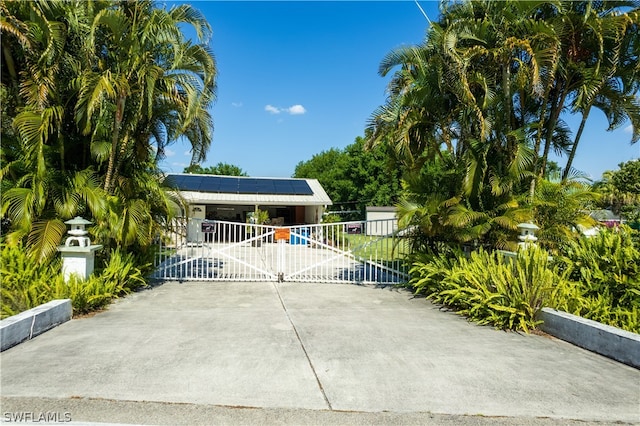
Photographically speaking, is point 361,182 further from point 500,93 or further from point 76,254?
point 76,254

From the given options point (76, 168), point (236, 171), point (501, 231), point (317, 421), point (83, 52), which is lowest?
point (317, 421)

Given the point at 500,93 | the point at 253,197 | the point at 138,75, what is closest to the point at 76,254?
the point at 138,75

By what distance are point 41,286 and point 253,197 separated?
1544 cm

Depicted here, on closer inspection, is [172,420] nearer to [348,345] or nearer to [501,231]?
[348,345]

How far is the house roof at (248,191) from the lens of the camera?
830 inches

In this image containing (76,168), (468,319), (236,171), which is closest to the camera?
(468,319)

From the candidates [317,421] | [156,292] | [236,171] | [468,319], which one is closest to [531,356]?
[468,319]

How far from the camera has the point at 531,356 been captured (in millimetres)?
4676

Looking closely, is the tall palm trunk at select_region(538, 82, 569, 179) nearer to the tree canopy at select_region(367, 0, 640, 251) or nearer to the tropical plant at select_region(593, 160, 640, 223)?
the tree canopy at select_region(367, 0, 640, 251)

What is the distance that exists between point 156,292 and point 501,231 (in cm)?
719

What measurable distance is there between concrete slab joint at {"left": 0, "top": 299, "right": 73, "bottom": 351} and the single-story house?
14.4m

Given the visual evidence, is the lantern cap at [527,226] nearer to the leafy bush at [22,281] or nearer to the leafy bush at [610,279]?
the leafy bush at [610,279]

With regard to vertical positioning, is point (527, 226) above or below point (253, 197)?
below
